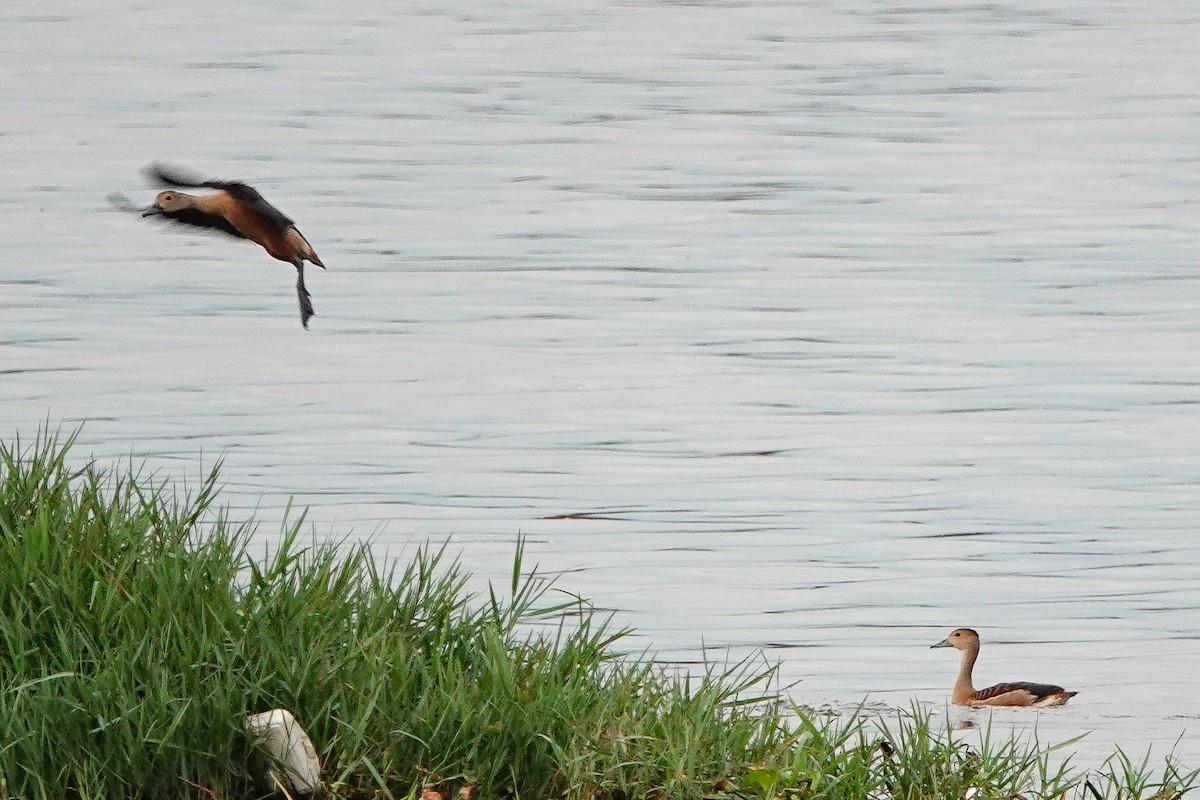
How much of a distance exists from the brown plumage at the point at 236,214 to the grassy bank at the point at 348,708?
0.80 meters

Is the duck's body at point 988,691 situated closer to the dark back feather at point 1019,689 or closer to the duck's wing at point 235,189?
the dark back feather at point 1019,689

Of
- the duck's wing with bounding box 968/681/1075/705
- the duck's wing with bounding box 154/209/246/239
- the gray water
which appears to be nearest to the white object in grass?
the duck's wing with bounding box 154/209/246/239

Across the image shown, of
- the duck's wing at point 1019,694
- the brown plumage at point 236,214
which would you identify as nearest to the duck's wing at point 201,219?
the brown plumage at point 236,214

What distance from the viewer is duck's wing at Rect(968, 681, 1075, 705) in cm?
766

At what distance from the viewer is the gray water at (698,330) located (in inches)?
362

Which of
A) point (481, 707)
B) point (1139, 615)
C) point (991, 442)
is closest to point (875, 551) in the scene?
point (1139, 615)

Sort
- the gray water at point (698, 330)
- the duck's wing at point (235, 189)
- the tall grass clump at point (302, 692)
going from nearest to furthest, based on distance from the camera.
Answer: the tall grass clump at point (302, 692) → the duck's wing at point (235, 189) → the gray water at point (698, 330)

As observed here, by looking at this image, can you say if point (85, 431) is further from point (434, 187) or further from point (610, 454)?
point (434, 187)

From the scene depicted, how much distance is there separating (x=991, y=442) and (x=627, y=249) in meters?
4.66

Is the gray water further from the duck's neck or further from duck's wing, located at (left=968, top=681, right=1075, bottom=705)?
the duck's neck

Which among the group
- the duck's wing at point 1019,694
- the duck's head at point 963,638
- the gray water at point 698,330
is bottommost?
the duck's wing at point 1019,694

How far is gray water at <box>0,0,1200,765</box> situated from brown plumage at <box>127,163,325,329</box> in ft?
7.37

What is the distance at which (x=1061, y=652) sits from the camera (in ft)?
27.9

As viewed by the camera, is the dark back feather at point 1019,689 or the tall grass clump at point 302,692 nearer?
the tall grass clump at point 302,692
